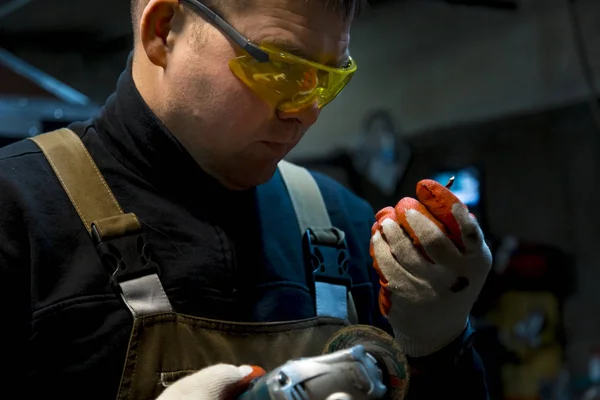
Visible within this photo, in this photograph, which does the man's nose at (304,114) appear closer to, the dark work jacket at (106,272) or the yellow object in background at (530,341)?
the dark work jacket at (106,272)

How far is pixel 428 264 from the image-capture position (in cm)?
89

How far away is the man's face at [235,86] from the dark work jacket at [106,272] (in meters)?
0.04

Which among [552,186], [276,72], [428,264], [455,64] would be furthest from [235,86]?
[455,64]

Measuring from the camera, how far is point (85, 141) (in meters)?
1.04

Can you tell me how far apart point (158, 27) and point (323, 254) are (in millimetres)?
362

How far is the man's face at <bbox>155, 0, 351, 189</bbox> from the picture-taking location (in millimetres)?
958

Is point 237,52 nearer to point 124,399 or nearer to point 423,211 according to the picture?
point 423,211

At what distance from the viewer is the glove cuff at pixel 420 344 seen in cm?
96

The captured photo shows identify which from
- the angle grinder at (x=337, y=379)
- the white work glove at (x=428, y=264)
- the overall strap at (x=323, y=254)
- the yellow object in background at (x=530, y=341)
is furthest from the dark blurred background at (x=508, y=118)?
the angle grinder at (x=337, y=379)

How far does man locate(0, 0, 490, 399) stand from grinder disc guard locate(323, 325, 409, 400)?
0.07m

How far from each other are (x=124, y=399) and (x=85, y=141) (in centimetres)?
34

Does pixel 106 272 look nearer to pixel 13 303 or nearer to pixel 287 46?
pixel 13 303

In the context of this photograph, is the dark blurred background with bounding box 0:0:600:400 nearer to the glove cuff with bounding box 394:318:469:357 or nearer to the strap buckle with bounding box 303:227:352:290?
the strap buckle with bounding box 303:227:352:290

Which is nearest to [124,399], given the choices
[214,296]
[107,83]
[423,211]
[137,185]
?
[214,296]
